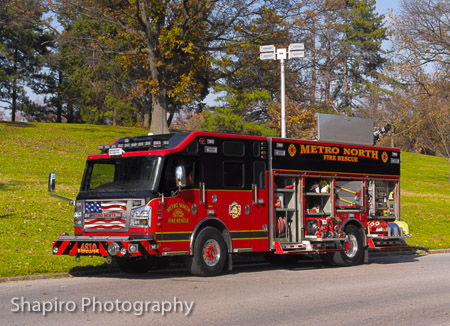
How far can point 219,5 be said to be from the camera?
31.6m

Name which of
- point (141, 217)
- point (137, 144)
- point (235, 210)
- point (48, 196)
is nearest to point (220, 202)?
point (235, 210)

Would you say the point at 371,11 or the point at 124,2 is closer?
the point at 124,2

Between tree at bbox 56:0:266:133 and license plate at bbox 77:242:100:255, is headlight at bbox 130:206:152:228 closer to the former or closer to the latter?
license plate at bbox 77:242:100:255

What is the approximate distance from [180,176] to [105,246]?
1986 millimetres

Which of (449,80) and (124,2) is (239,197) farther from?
(449,80)

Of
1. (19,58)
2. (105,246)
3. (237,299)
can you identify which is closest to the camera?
(237,299)

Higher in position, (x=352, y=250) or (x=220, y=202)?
(x=220, y=202)

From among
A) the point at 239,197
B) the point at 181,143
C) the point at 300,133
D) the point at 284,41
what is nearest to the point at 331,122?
the point at 239,197

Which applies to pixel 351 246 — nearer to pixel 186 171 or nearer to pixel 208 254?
pixel 208 254

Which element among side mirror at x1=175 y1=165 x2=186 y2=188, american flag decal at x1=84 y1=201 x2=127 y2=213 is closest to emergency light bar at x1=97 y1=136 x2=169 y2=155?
side mirror at x1=175 y1=165 x2=186 y2=188

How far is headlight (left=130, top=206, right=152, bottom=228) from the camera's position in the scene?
13.4 meters

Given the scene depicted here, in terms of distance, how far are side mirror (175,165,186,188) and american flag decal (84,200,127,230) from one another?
116 cm

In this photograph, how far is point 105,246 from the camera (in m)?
13.3

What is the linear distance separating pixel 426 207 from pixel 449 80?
8079mm
